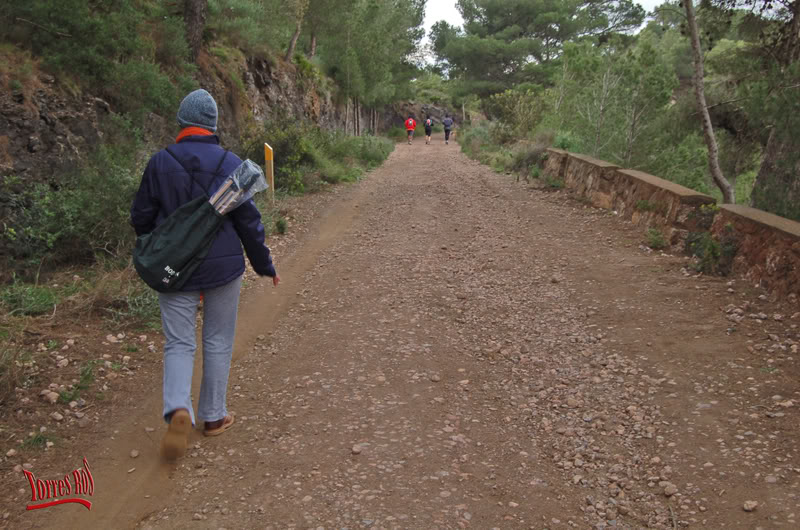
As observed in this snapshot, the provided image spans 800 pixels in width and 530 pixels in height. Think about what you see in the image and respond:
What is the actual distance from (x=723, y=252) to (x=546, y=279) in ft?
6.03

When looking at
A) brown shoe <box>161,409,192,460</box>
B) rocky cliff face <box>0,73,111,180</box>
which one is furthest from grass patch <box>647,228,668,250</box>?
rocky cliff face <box>0,73,111,180</box>

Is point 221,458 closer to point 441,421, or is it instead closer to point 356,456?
point 356,456

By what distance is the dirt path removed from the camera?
315 centimetres

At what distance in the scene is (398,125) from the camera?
190 feet

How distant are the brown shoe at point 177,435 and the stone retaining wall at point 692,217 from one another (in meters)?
4.92

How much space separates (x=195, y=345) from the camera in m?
Result: 3.68

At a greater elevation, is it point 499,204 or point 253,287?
point 499,204

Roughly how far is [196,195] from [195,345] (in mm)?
895

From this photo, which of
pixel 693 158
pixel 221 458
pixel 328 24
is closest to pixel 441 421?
pixel 221 458

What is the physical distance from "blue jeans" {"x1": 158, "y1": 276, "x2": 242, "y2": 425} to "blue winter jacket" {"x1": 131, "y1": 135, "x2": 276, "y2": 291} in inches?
4.8

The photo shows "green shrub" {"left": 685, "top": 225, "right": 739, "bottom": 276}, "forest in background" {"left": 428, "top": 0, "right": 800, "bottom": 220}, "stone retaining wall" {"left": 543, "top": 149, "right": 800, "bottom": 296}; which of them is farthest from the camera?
"forest in background" {"left": 428, "top": 0, "right": 800, "bottom": 220}

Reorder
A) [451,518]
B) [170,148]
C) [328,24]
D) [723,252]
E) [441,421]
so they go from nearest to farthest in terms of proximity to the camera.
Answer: [451,518]
[170,148]
[441,421]
[723,252]
[328,24]

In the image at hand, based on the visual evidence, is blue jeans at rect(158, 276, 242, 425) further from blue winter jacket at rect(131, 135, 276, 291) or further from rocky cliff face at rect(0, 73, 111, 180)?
rocky cliff face at rect(0, 73, 111, 180)
